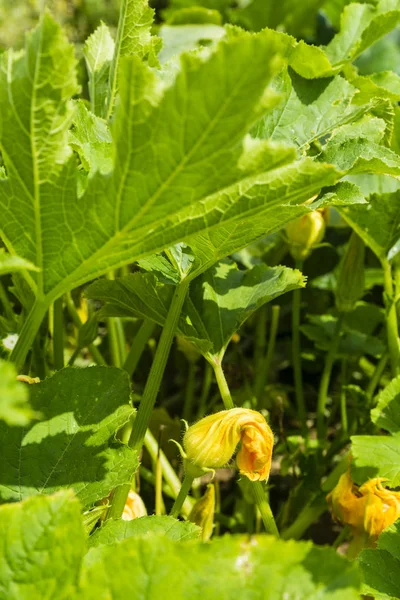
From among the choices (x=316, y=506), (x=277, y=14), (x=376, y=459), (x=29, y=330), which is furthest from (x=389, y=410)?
(x=277, y=14)

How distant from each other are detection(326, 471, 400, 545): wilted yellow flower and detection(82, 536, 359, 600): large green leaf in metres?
0.46

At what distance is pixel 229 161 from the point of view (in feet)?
2.05

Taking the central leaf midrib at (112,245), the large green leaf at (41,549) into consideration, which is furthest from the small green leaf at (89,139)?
the large green leaf at (41,549)

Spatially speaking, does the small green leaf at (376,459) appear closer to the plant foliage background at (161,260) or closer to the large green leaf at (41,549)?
the plant foliage background at (161,260)

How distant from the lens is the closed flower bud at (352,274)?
4.46 ft

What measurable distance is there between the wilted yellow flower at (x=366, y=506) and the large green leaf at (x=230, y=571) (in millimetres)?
463

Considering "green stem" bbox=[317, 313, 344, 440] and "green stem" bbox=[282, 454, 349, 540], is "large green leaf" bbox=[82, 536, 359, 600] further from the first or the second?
"green stem" bbox=[317, 313, 344, 440]

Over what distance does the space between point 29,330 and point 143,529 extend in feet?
0.80

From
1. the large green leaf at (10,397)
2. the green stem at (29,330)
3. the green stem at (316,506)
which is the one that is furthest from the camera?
the green stem at (316,506)

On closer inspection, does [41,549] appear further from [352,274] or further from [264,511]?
[352,274]

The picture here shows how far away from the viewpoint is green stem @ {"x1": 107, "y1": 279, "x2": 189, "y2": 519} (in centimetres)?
89

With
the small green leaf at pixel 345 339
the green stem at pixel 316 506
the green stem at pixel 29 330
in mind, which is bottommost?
the green stem at pixel 316 506

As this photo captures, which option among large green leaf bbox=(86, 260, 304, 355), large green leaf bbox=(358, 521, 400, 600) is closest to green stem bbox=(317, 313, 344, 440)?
large green leaf bbox=(86, 260, 304, 355)

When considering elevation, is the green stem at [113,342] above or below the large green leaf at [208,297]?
below
